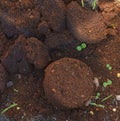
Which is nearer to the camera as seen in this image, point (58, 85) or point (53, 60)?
point (58, 85)

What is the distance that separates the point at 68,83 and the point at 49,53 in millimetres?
202

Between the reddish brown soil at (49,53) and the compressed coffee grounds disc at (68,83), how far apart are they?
68mm

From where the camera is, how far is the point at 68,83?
1.64 meters

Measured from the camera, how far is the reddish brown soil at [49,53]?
1683 millimetres

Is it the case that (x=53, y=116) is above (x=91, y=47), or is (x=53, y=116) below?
below

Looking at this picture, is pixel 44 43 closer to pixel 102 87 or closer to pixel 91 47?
pixel 91 47

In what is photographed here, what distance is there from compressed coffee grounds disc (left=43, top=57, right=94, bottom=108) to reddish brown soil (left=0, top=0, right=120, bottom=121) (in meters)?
0.07

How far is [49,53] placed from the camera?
1.74 m

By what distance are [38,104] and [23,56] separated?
0.82 ft

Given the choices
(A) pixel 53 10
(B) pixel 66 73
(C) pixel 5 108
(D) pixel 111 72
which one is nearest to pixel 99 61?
(D) pixel 111 72

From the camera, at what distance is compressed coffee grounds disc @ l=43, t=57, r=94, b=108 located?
5.32 ft

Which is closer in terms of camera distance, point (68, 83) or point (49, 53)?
point (68, 83)

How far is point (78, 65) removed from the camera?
1673 millimetres

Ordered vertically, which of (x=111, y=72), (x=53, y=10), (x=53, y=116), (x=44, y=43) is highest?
(x=53, y=10)
